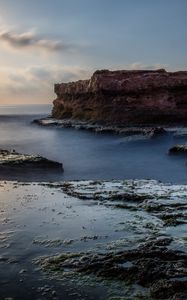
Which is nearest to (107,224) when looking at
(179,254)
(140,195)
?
(179,254)

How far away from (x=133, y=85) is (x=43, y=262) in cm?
5814

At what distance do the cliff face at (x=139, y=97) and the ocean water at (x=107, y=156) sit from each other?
8882mm

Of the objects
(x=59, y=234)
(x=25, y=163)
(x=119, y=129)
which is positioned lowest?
(x=59, y=234)

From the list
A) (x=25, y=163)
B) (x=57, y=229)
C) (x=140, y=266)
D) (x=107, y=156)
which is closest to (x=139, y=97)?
(x=107, y=156)

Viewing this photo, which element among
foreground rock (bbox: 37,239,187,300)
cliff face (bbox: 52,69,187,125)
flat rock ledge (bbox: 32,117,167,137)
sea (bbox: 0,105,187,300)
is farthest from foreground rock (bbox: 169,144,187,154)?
cliff face (bbox: 52,69,187,125)

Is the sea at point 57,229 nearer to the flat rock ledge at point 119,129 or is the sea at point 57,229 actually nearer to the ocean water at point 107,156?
the ocean water at point 107,156

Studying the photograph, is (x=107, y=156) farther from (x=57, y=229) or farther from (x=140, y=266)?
(x=140, y=266)

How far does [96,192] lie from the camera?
1911cm

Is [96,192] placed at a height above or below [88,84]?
below

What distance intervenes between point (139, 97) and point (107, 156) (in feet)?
96.3

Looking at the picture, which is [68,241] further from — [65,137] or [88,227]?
[65,137]

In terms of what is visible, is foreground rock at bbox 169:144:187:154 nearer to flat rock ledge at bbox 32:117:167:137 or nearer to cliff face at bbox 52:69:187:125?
flat rock ledge at bbox 32:117:167:137

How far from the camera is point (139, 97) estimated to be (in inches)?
2618

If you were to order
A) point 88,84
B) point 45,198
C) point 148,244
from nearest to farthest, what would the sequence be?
1. point 148,244
2. point 45,198
3. point 88,84
